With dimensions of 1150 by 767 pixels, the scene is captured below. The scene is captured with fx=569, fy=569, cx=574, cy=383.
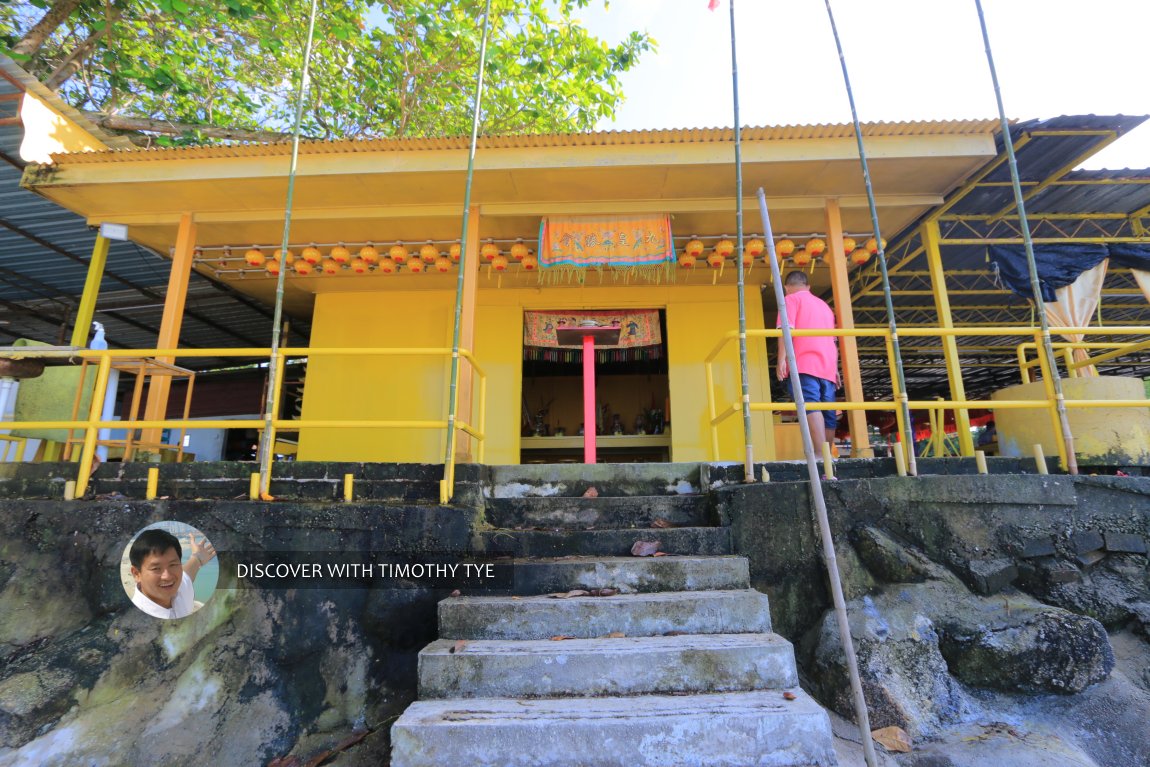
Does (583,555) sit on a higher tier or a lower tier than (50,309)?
lower

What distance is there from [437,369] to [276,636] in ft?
16.3

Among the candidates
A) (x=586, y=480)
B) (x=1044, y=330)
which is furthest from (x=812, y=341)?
(x=586, y=480)

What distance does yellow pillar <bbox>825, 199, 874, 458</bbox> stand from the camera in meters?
5.57

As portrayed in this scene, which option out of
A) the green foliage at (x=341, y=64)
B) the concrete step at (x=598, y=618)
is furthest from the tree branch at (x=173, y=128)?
the concrete step at (x=598, y=618)

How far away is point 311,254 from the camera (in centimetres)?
660

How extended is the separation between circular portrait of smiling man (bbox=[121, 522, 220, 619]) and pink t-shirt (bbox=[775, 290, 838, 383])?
14.7 feet

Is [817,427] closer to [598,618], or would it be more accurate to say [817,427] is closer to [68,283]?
[598,618]

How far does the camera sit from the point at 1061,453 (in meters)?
3.88

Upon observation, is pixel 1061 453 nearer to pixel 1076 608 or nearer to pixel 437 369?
pixel 1076 608

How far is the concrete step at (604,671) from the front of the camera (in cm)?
244

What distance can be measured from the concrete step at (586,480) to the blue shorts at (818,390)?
142cm

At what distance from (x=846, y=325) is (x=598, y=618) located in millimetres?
4313

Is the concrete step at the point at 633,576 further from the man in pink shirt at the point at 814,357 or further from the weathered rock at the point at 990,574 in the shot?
the man in pink shirt at the point at 814,357

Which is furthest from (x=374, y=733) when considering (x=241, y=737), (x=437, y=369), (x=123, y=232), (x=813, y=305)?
(x=123, y=232)
